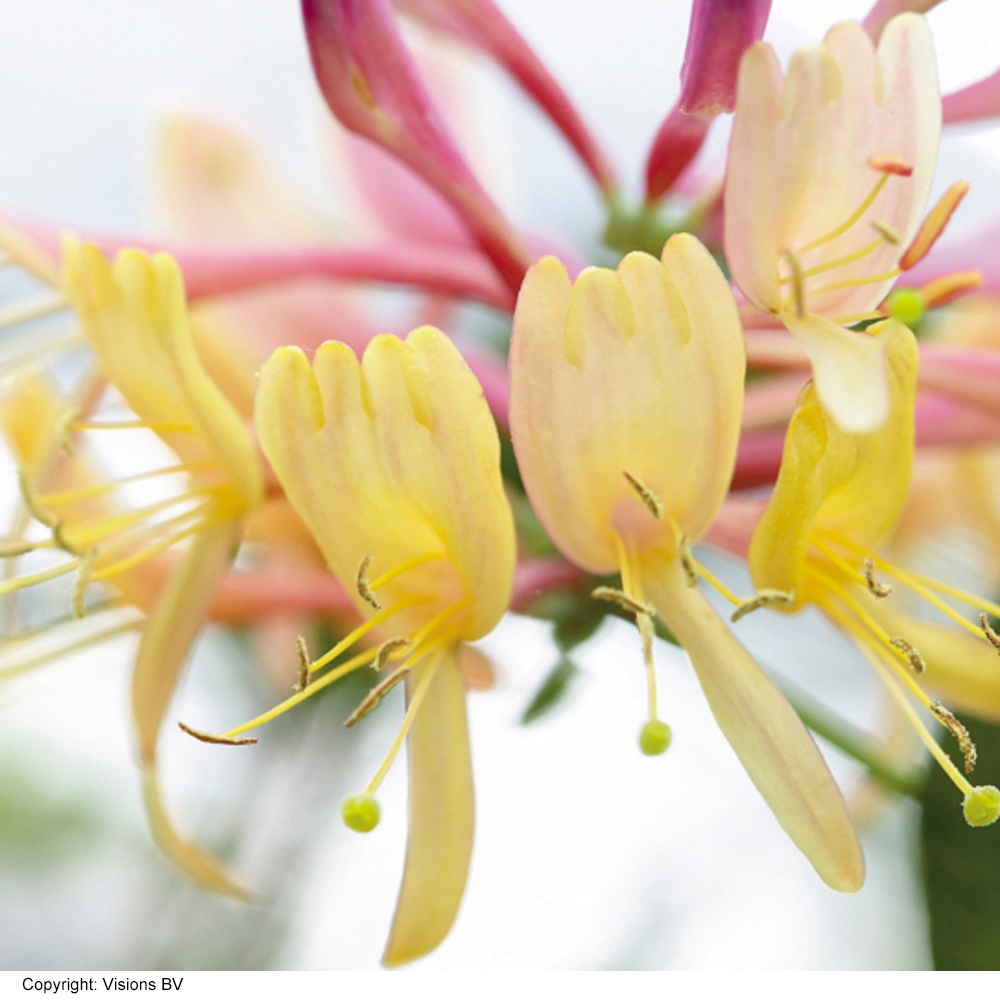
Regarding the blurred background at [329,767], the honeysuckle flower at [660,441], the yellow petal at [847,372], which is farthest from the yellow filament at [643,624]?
the blurred background at [329,767]

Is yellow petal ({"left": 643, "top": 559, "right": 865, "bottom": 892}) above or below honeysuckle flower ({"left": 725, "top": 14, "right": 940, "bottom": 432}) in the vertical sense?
below

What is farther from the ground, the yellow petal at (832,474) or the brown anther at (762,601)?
the yellow petal at (832,474)

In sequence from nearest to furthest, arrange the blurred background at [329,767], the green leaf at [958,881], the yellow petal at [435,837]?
the yellow petal at [435,837] → the green leaf at [958,881] → the blurred background at [329,767]

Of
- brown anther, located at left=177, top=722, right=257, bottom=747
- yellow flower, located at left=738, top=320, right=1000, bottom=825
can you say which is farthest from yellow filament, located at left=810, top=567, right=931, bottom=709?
brown anther, located at left=177, top=722, right=257, bottom=747

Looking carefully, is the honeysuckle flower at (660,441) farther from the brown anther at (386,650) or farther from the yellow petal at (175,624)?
the yellow petal at (175,624)

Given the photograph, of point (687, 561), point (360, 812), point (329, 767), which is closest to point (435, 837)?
point (360, 812)

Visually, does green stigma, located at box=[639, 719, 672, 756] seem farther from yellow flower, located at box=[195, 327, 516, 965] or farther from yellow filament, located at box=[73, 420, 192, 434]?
yellow filament, located at box=[73, 420, 192, 434]

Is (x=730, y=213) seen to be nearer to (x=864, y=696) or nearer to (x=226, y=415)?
(x=226, y=415)

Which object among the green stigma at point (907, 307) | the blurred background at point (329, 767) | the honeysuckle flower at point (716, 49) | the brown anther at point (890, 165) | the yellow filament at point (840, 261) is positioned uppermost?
the honeysuckle flower at point (716, 49)
